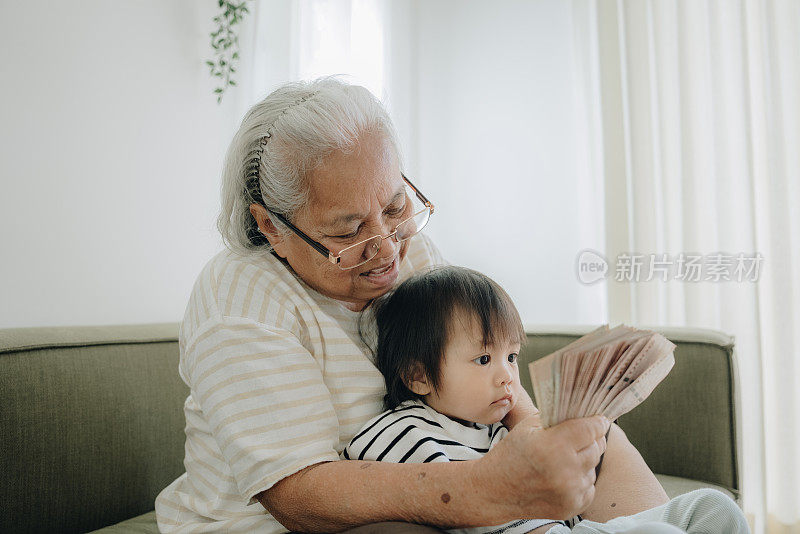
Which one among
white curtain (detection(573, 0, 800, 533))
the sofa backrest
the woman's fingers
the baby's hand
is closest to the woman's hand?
the woman's fingers

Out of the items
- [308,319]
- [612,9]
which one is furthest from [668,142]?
[308,319]

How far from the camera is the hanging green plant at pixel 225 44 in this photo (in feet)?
8.46

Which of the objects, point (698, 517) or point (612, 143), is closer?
point (698, 517)

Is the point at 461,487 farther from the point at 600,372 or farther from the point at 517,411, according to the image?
the point at 517,411

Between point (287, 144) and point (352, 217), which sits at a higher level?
point (287, 144)

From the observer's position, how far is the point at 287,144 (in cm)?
117

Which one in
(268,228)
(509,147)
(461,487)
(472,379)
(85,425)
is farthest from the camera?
(509,147)

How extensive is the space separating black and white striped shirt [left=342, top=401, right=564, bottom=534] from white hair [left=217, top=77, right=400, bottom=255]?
0.40 meters

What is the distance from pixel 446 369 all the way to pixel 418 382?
0.06 m

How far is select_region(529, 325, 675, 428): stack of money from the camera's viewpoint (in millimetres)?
746

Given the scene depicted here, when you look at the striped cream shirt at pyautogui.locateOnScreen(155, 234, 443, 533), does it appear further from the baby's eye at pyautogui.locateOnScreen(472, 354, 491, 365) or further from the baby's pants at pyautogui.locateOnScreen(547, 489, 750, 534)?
the baby's pants at pyautogui.locateOnScreen(547, 489, 750, 534)

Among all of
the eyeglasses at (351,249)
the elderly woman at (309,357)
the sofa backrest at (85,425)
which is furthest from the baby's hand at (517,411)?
the sofa backrest at (85,425)

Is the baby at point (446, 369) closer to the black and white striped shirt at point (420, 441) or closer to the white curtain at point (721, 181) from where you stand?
the black and white striped shirt at point (420, 441)

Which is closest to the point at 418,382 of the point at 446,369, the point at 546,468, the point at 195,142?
the point at 446,369
